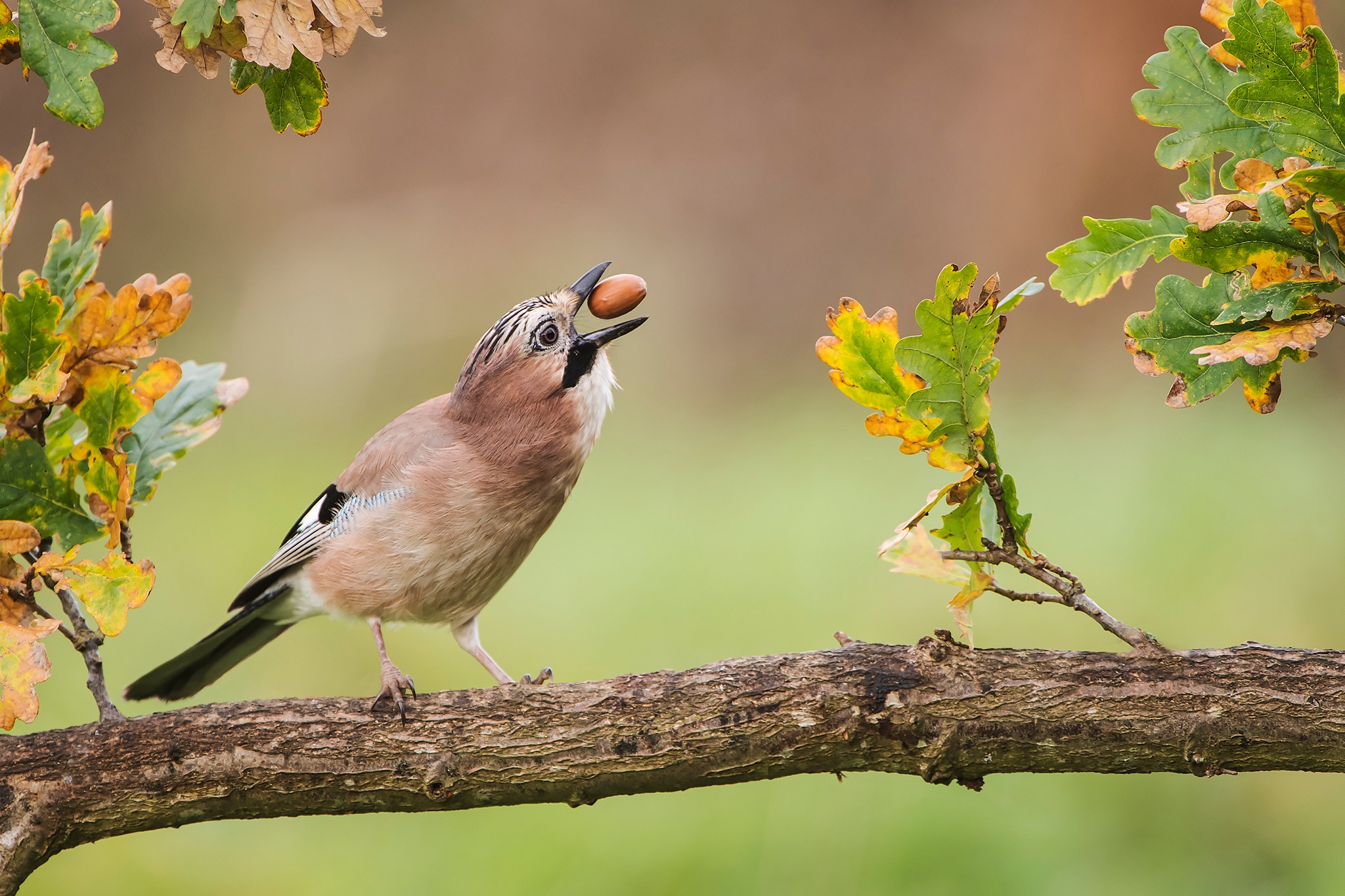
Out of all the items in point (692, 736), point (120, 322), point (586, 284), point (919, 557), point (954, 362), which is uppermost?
point (586, 284)

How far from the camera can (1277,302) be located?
60.0 inches


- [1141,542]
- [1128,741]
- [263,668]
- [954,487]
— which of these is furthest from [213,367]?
[1141,542]

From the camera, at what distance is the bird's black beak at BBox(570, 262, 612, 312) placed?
2.83 metres

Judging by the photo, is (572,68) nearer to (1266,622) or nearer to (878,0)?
(878,0)

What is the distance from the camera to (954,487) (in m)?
1.69

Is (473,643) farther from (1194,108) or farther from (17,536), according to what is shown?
(1194,108)

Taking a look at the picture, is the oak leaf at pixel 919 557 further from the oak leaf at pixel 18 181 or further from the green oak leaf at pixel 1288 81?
the oak leaf at pixel 18 181

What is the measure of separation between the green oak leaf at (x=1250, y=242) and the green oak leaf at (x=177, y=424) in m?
1.62

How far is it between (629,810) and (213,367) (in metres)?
1.95

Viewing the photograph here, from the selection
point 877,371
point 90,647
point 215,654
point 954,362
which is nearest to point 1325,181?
point 954,362

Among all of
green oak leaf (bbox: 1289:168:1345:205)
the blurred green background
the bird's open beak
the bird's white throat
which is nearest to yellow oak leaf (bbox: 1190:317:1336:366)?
green oak leaf (bbox: 1289:168:1345:205)

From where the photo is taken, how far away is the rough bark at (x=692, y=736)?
5.60 feet

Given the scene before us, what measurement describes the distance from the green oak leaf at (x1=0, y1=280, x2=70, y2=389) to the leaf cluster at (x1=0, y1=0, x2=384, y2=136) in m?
0.33

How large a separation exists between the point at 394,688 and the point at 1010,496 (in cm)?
122
